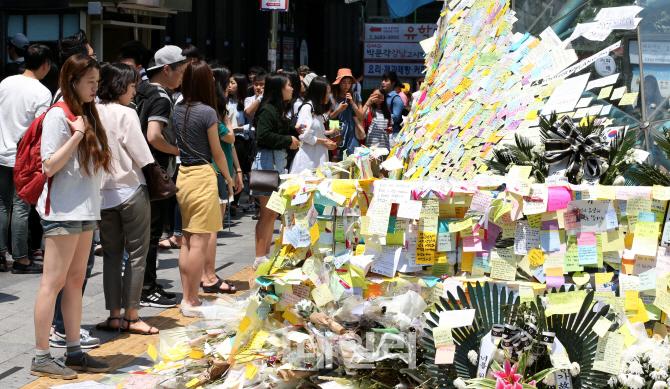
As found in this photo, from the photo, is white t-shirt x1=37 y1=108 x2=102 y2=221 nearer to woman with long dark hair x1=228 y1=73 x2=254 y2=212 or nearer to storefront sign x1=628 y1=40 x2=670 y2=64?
storefront sign x1=628 y1=40 x2=670 y2=64

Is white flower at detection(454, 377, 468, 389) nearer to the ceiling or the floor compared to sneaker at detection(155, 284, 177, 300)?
nearer to the ceiling

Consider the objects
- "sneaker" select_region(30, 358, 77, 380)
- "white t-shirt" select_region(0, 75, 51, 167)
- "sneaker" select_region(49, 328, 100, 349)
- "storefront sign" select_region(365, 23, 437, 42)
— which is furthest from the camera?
"storefront sign" select_region(365, 23, 437, 42)

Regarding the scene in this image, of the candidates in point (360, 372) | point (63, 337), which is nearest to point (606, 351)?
point (360, 372)

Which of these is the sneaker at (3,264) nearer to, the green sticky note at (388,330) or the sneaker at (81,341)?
the sneaker at (81,341)

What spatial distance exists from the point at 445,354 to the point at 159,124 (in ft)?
9.65

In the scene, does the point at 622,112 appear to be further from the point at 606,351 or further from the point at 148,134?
the point at 148,134

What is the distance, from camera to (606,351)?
3025mm

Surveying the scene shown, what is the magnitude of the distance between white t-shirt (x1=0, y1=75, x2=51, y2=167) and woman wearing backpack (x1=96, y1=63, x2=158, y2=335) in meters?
1.62

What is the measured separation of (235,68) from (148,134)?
12.7 m

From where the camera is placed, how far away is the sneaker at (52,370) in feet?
13.3

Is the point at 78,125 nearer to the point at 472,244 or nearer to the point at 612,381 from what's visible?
the point at 472,244

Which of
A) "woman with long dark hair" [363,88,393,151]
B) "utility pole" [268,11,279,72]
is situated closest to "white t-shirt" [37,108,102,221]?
"woman with long dark hair" [363,88,393,151]

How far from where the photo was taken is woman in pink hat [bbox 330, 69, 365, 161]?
31.3 feet

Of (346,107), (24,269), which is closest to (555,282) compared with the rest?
(24,269)
